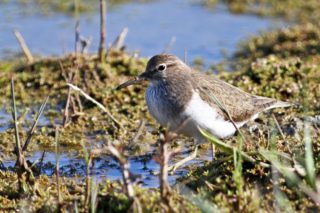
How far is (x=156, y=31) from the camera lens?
44.2 ft

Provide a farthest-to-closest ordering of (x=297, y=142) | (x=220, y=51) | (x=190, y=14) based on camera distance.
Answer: (x=190, y=14)
(x=220, y=51)
(x=297, y=142)

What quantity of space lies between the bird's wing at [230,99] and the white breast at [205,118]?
0.08 meters

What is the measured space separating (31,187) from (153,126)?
2.89m

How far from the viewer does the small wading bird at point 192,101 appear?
6.84 m

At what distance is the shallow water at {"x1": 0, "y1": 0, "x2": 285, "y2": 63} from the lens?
12641 millimetres

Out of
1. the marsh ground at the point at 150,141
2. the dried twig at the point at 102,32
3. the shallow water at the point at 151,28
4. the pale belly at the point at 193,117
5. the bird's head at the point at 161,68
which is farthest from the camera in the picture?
the shallow water at the point at 151,28

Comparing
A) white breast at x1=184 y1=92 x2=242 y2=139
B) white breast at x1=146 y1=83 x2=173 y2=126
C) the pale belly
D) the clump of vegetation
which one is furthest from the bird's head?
the clump of vegetation

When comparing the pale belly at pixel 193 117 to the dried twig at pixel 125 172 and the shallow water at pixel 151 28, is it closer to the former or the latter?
the dried twig at pixel 125 172

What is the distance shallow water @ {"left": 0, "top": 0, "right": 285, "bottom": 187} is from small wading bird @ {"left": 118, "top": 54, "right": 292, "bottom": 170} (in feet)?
14.5

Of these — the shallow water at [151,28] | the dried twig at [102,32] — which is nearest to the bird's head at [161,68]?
the dried twig at [102,32]

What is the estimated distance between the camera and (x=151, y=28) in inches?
538

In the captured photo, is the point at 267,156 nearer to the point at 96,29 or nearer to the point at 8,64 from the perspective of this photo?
the point at 8,64

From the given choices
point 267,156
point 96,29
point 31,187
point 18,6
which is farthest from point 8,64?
point 267,156

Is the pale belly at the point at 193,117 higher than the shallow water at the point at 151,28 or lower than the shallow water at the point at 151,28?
higher
